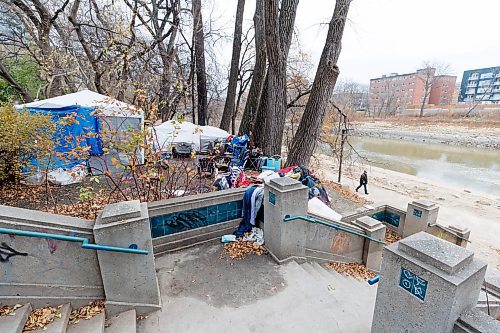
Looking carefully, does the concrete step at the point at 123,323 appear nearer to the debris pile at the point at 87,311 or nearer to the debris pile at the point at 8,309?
the debris pile at the point at 87,311

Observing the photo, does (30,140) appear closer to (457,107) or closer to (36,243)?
(36,243)

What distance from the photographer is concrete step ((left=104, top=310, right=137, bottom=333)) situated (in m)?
2.61

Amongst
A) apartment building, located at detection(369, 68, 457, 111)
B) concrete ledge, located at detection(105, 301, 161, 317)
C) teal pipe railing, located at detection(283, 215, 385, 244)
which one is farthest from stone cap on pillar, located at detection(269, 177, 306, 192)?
apartment building, located at detection(369, 68, 457, 111)

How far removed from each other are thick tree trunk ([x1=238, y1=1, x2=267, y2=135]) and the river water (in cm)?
1168

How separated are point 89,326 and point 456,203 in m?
15.9

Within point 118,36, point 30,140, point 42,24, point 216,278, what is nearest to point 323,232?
point 216,278

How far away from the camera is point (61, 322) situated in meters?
2.41

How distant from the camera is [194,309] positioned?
3.07 meters

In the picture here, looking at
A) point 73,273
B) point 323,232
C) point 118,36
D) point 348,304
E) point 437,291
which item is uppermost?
point 118,36

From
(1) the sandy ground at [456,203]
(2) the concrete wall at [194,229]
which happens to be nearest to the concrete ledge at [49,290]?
(2) the concrete wall at [194,229]

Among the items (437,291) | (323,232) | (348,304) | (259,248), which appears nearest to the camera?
(437,291)

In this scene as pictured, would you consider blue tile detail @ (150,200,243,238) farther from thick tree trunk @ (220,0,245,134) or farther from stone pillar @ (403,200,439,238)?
thick tree trunk @ (220,0,245,134)

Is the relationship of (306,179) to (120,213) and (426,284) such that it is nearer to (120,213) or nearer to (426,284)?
(426,284)

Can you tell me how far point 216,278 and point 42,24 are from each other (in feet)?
38.2
